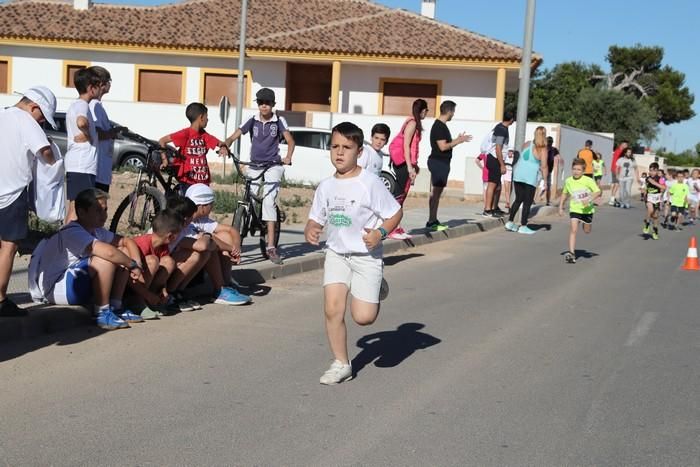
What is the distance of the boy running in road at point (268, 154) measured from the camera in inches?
428

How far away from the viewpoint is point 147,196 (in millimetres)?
10344

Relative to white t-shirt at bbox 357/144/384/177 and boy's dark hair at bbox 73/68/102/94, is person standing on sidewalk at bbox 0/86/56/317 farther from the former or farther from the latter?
white t-shirt at bbox 357/144/384/177

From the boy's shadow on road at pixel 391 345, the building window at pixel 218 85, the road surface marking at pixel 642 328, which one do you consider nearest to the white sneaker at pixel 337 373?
the boy's shadow on road at pixel 391 345

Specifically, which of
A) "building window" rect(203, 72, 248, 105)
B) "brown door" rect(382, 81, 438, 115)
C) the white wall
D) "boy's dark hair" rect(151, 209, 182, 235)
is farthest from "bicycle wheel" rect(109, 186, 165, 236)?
"building window" rect(203, 72, 248, 105)

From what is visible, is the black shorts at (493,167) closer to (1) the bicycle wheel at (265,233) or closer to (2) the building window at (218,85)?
(1) the bicycle wheel at (265,233)

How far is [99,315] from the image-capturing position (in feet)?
24.8

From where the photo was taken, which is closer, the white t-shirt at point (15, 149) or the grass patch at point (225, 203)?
the white t-shirt at point (15, 149)

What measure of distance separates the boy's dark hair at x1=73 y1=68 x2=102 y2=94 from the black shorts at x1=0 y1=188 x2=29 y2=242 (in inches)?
86.5

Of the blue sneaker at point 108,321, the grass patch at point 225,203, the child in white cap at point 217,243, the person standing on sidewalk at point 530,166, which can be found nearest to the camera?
the blue sneaker at point 108,321

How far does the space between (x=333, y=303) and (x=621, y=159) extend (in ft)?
79.2

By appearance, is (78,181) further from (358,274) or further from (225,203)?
(225,203)

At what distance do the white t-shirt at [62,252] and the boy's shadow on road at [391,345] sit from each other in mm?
2241

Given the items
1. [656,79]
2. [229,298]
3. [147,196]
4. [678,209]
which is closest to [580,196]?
[147,196]

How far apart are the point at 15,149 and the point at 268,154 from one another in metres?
4.27
